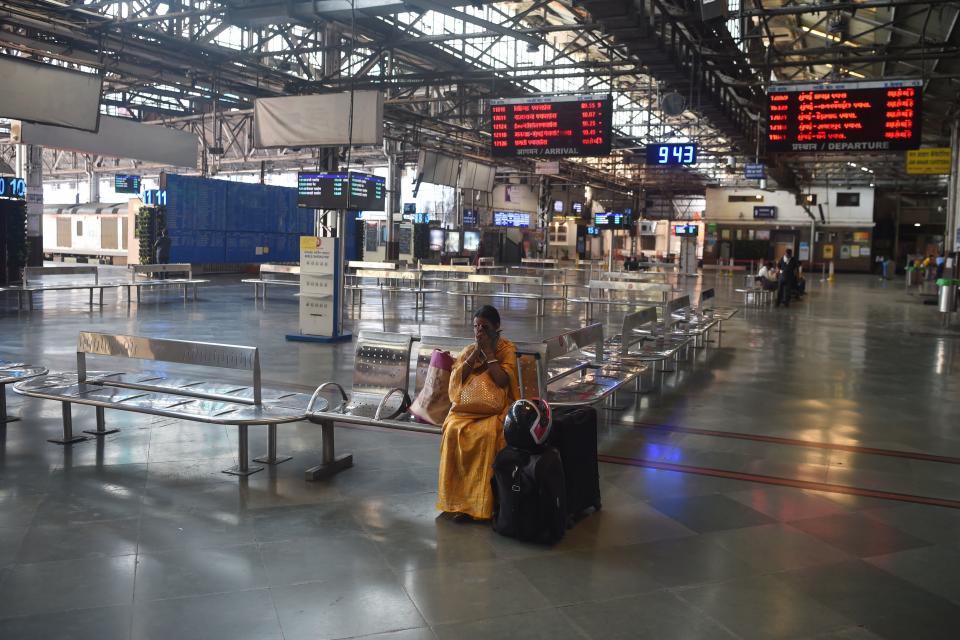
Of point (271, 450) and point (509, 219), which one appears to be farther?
point (509, 219)

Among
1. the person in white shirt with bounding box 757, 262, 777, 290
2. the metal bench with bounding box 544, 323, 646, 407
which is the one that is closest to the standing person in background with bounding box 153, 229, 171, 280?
the person in white shirt with bounding box 757, 262, 777, 290

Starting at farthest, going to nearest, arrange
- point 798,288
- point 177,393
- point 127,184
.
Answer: point 127,184
point 798,288
point 177,393

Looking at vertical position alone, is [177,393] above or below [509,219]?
below

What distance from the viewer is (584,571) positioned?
4043mm

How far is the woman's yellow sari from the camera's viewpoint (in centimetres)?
461

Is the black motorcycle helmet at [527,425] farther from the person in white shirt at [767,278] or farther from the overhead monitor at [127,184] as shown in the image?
the overhead monitor at [127,184]

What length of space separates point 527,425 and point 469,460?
20.8 inches

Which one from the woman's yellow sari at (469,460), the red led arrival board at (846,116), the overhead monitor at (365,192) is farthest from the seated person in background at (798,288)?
the woman's yellow sari at (469,460)

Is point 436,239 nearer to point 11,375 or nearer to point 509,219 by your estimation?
point 509,219

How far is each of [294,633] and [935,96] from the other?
22431 millimetres

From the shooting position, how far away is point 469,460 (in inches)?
183

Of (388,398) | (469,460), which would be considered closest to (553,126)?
(388,398)

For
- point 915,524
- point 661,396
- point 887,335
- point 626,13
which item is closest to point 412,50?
point 626,13

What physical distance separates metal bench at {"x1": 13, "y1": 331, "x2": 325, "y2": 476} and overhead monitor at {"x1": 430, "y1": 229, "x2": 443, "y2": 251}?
113ft
